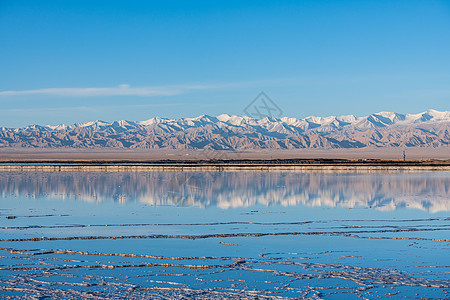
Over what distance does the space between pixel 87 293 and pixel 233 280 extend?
294cm

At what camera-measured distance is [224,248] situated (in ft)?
51.0

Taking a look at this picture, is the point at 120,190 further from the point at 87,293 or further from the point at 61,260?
the point at 87,293

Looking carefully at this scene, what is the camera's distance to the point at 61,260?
13.9 meters

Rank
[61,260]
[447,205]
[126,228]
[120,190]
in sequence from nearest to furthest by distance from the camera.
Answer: [61,260] → [126,228] → [447,205] → [120,190]

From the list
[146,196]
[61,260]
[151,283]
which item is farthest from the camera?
[146,196]

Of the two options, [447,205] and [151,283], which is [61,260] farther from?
[447,205]

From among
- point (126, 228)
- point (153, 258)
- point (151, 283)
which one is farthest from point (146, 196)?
point (151, 283)

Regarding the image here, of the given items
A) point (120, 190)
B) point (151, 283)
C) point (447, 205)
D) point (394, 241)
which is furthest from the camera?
point (120, 190)

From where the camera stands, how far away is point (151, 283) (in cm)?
1187

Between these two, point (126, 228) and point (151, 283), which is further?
point (126, 228)

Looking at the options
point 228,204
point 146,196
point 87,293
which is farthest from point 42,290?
point 146,196

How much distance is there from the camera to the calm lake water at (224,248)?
453 inches

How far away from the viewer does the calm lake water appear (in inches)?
453

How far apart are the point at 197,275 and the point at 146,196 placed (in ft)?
60.2
